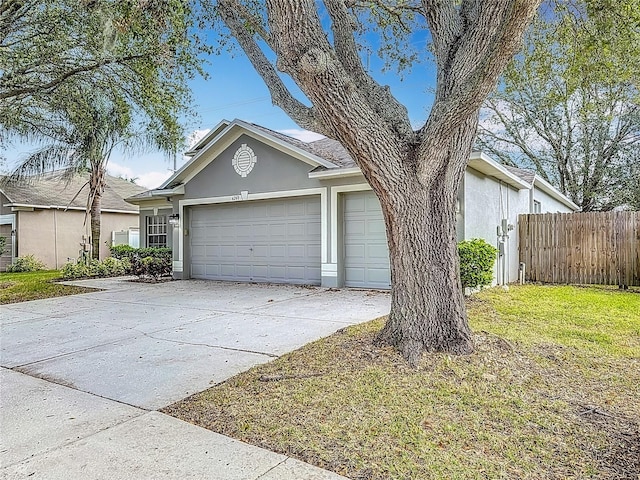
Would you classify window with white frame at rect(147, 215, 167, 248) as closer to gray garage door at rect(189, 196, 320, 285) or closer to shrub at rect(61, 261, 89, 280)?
shrub at rect(61, 261, 89, 280)

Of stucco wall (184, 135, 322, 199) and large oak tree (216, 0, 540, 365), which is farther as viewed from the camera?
stucco wall (184, 135, 322, 199)

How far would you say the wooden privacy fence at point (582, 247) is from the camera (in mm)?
10797

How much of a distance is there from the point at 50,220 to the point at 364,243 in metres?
15.7

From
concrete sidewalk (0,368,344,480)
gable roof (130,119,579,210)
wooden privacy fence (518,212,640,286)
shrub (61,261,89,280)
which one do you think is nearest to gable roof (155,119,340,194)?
gable roof (130,119,579,210)

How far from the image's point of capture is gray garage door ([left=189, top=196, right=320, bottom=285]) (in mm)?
11289

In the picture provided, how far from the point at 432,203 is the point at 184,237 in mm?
10302

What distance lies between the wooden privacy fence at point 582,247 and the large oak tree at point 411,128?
27.3 ft

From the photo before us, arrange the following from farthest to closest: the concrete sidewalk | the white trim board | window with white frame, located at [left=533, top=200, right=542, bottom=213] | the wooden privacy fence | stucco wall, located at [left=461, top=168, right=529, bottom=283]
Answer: window with white frame, located at [left=533, top=200, right=542, bottom=213], the wooden privacy fence, the white trim board, stucco wall, located at [left=461, top=168, right=529, bottom=283], the concrete sidewalk

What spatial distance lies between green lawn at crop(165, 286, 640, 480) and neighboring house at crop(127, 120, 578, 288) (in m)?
5.09

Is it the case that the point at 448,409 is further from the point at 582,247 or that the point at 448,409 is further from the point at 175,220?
the point at 175,220

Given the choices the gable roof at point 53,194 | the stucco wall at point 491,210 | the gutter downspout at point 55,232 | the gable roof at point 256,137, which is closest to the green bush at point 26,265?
the gutter downspout at point 55,232

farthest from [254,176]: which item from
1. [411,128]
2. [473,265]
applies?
[411,128]

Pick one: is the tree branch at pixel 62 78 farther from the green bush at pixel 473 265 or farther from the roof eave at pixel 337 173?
the green bush at pixel 473 265

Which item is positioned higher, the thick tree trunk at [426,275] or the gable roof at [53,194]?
the gable roof at [53,194]
